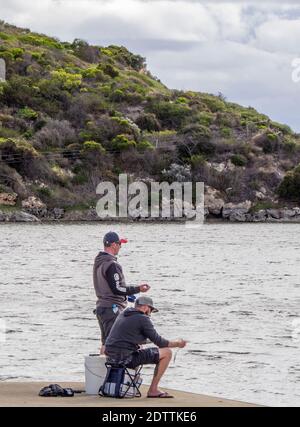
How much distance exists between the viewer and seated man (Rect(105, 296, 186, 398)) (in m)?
12.7

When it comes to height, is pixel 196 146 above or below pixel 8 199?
above

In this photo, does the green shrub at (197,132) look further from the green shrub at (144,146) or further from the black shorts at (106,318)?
the black shorts at (106,318)

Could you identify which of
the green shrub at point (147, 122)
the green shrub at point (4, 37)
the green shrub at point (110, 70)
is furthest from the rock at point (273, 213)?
the green shrub at point (4, 37)

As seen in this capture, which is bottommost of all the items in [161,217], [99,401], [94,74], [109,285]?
[99,401]

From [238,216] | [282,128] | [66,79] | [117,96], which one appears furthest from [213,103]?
[238,216]

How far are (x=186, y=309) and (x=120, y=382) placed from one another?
13.9 metres

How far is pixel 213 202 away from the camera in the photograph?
268 ft

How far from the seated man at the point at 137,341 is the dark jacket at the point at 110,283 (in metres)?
0.94

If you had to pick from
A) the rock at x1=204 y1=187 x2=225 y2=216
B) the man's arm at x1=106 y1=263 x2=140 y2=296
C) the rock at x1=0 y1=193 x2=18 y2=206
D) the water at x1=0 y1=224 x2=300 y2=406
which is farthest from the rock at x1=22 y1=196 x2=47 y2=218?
the man's arm at x1=106 y1=263 x2=140 y2=296

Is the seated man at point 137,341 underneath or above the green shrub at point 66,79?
underneath

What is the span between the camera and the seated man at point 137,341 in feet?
41.8

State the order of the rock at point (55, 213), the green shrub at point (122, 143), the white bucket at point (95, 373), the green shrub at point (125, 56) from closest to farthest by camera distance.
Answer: the white bucket at point (95, 373)
the rock at point (55, 213)
the green shrub at point (122, 143)
the green shrub at point (125, 56)

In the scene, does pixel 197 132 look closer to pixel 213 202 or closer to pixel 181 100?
pixel 213 202
